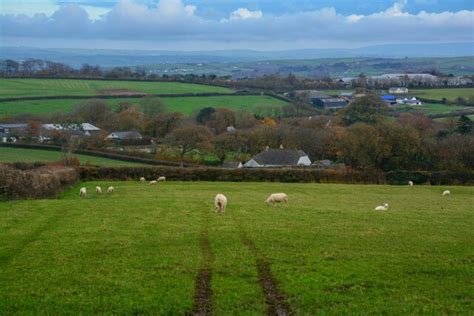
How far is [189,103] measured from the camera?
125 meters

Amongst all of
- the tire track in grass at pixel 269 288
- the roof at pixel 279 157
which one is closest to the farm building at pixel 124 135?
the roof at pixel 279 157

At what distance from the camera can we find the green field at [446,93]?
132 m

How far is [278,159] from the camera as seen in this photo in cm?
7862

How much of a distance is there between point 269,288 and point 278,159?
6380cm

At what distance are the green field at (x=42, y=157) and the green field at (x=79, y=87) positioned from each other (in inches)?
1810

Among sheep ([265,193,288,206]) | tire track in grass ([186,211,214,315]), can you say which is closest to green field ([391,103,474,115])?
sheep ([265,193,288,206])

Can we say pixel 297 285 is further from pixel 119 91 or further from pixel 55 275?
pixel 119 91

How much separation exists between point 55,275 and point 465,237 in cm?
1531

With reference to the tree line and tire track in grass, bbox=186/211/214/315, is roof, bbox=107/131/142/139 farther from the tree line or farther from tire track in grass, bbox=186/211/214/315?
tire track in grass, bbox=186/211/214/315

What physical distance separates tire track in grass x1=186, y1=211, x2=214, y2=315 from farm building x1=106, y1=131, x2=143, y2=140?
75.6m

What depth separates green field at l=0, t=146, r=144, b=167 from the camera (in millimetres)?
69425

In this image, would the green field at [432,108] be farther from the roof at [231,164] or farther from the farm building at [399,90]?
the roof at [231,164]

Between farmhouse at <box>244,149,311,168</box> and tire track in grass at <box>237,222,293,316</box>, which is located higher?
tire track in grass at <box>237,222,293,316</box>

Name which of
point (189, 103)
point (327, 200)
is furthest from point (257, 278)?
point (189, 103)
